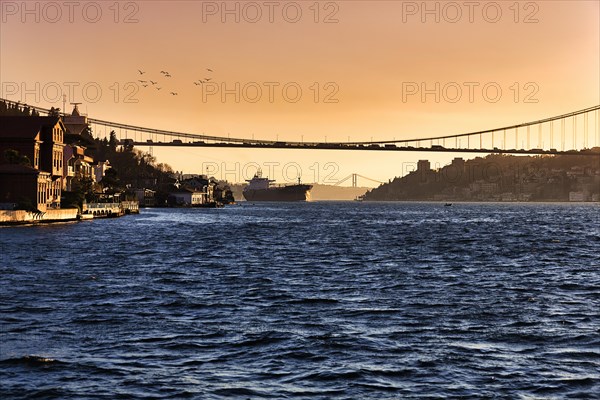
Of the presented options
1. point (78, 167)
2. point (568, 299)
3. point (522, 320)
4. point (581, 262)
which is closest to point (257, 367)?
point (522, 320)

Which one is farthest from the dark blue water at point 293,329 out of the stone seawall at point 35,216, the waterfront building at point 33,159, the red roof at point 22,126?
the red roof at point 22,126

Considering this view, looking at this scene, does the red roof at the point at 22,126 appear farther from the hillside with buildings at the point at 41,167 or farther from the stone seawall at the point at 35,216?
the stone seawall at the point at 35,216

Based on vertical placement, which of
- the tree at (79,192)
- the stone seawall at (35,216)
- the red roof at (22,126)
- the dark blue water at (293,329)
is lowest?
the dark blue water at (293,329)

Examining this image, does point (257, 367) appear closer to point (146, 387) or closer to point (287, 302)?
point (146, 387)

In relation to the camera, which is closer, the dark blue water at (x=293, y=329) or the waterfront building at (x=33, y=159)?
the dark blue water at (x=293, y=329)

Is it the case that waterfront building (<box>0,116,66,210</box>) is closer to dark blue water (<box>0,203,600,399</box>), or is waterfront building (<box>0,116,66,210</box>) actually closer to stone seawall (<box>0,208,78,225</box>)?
stone seawall (<box>0,208,78,225</box>)

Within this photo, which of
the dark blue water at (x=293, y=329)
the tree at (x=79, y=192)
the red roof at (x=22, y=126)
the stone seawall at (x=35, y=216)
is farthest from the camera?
the tree at (x=79, y=192)

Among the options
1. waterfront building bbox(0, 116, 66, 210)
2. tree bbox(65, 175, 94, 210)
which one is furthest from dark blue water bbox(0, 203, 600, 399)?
tree bbox(65, 175, 94, 210)
